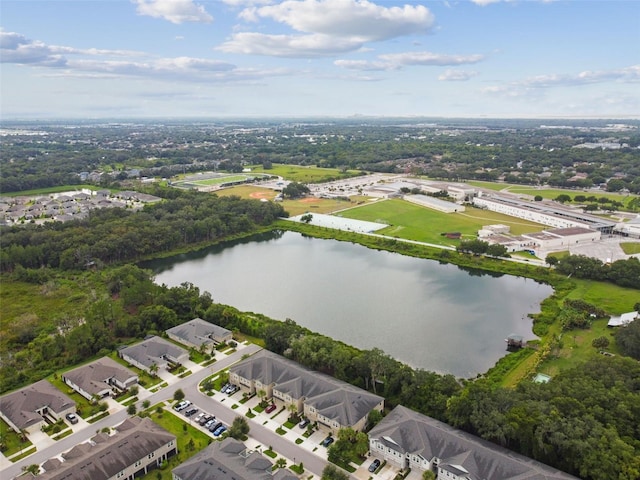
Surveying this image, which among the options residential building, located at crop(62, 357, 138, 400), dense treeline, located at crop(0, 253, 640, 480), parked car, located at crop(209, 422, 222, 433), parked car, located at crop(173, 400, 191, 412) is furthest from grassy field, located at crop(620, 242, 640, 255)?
residential building, located at crop(62, 357, 138, 400)

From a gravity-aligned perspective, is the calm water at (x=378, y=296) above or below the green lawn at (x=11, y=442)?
above

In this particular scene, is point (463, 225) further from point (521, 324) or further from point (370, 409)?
point (370, 409)

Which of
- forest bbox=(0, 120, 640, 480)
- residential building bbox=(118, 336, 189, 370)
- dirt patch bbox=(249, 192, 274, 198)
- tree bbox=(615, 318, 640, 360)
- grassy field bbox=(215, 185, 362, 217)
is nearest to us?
forest bbox=(0, 120, 640, 480)

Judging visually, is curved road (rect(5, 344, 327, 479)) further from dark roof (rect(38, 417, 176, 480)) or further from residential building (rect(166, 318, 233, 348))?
residential building (rect(166, 318, 233, 348))

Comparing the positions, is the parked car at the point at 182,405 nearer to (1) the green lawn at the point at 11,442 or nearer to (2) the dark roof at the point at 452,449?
(1) the green lawn at the point at 11,442

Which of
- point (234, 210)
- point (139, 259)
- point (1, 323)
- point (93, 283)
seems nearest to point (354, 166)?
point (234, 210)

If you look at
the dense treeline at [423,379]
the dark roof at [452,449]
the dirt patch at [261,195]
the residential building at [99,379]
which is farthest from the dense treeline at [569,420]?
the dirt patch at [261,195]
